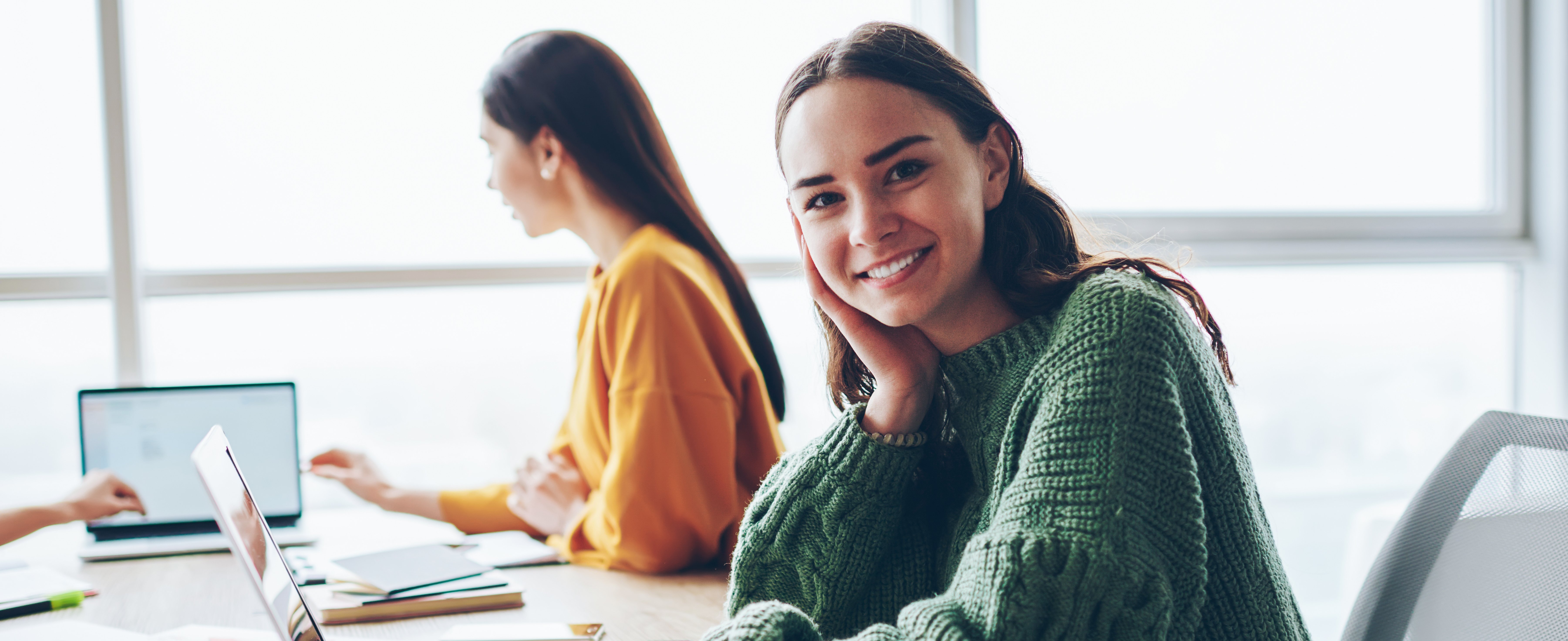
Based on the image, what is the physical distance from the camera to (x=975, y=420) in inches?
37.6

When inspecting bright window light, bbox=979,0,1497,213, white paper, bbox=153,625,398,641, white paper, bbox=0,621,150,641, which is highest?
bright window light, bbox=979,0,1497,213

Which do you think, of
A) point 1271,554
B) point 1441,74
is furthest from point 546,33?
point 1441,74

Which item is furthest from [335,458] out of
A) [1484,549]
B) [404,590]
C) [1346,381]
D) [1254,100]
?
[1346,381]

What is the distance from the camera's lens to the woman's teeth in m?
0.93

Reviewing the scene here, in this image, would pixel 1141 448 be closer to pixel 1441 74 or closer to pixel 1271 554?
pixel 1271 554

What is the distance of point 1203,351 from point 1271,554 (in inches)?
7.2

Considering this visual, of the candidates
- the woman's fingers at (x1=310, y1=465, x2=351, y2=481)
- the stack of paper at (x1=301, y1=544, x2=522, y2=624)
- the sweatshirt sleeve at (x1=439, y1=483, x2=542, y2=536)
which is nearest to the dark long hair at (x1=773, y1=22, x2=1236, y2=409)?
the stack of paper at (x1=301, y1=544, x2=522, y2=624)

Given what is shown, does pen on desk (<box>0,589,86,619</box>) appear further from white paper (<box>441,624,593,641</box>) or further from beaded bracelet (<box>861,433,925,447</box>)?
beaded bracelet (<box>861,433,925,447</box>)

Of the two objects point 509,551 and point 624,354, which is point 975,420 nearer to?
point 624,354

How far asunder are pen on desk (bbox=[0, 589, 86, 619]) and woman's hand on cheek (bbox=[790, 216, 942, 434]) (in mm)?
1019

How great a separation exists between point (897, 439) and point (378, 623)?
2.12 ft

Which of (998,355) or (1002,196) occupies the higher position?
(1002,196)

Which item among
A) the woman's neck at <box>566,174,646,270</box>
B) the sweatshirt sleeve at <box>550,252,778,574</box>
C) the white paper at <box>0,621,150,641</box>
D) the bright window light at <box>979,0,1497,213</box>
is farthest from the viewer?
the bright window light at <box>979,0,1497,213</box>

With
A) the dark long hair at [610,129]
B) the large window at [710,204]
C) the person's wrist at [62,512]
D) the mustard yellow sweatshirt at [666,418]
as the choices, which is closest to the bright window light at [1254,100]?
the large window at [710,204]
